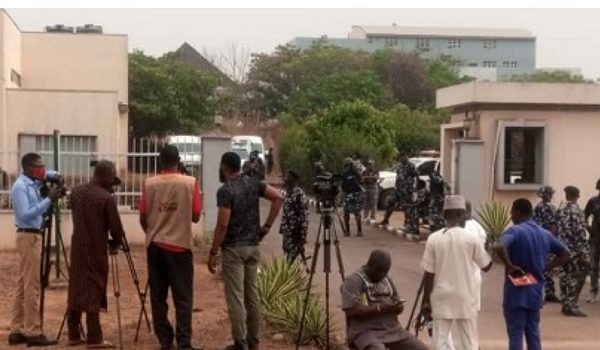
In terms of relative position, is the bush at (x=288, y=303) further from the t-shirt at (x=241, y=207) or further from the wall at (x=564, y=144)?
the wall at (x=564, y=144)

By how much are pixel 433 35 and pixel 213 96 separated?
7909 cm

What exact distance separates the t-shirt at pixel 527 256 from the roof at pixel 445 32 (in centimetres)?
11100

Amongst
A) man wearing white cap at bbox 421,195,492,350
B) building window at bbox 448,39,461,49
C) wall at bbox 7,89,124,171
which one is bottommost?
man wearing white cap at bbox 421,195,492,350

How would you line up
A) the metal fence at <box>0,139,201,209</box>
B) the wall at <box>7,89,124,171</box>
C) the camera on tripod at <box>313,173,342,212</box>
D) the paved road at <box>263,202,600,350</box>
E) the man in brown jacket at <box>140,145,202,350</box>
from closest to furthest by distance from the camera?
the man in brown jacket at <box>140,145,202,350</box>
the camera on tripod at <box>313,173,342,212</box>
the paved road at <box>263,202,600,350</box>
the metal fence at <box>0,139,201,209</box>
the wall at <box>7,89,124,171</box>

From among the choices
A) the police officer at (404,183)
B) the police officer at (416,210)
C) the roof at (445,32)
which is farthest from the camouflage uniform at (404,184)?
the roof at (445,32)

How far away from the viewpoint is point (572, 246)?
46.2 feet

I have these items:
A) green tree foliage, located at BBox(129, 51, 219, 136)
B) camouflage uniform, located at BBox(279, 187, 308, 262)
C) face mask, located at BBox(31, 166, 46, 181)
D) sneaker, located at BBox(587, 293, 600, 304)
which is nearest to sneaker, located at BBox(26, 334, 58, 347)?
face mask, located at BBox(31, 166, 46, 181)

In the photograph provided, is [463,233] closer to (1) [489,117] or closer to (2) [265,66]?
(1) [489,117]

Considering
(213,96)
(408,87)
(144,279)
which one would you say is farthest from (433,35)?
(144,279)

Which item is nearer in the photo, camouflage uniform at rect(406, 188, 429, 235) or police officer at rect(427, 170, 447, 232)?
police officer at rect(427, 170, 447, 232)

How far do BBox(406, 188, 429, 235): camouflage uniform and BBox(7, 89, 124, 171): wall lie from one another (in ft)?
31.7

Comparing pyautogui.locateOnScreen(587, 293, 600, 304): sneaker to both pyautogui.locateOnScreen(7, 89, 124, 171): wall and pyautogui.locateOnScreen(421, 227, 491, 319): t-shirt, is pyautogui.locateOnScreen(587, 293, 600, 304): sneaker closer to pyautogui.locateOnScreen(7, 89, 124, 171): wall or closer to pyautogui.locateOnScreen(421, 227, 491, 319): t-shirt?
pyautogui.locateOnScreen(421, 227, 491, 319): t-shirt

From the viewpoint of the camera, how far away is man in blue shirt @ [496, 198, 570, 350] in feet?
32.8

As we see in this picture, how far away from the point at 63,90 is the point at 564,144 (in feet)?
47.5
